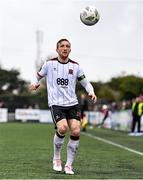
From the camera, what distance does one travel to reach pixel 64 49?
1025 centimetres

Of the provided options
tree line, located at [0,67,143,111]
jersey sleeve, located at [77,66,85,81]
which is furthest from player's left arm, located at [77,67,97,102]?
tree line, located at [0,67,143,111]

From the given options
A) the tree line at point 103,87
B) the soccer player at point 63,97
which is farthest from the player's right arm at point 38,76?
the tree line at point 103,87

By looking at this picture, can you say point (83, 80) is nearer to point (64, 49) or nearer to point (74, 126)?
point (64, 49)

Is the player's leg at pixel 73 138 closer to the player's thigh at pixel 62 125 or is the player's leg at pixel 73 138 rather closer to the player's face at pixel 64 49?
the player's thigh at pixel 62 125

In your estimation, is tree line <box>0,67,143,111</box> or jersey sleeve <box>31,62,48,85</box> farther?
tree line <box>0,67,143,111</box>

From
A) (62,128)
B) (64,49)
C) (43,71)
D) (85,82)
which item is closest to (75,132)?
(62,128)

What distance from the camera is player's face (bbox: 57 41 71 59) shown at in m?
10.2

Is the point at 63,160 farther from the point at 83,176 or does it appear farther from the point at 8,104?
the point at 8,104

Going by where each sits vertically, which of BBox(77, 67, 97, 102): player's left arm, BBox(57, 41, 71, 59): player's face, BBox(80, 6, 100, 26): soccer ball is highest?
BBox(80, 6, 100, 26): soccer ball

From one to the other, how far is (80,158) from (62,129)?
3212 mm

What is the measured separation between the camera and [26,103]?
61.3 meters

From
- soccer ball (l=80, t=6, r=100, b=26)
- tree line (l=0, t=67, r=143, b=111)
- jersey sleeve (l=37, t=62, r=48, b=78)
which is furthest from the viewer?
tree line (l=0, t=67, r=143, b=111)

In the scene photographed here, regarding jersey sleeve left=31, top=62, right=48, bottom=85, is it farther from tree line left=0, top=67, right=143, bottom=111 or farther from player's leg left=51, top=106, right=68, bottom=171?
tree line left=0, top=67, right=143, bottom=111

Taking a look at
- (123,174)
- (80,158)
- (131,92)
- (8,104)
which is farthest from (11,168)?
(131,92)
